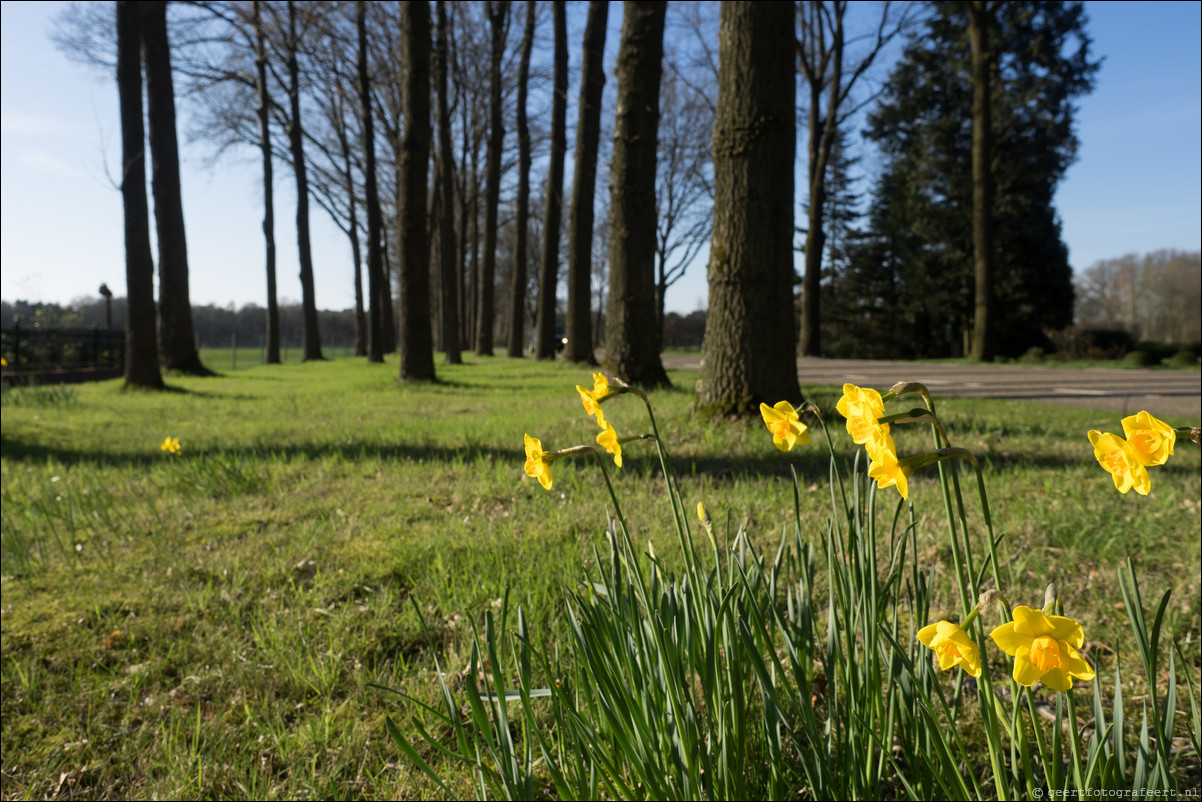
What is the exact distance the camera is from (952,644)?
66 centimetres

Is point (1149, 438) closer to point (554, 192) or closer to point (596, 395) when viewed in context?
point (596, 395)

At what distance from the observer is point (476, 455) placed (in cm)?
444

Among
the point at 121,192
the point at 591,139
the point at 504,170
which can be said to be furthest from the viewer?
the point at 504,170

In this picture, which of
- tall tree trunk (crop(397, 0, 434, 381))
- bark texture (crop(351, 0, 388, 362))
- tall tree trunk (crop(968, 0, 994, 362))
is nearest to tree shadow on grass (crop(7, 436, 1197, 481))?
tall tree trunk (crop(397, 0, 434, 381))

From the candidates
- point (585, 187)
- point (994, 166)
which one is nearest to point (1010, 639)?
point (585, 187)

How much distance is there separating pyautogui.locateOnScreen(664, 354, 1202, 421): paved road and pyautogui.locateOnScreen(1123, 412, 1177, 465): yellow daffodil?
23.7 ft

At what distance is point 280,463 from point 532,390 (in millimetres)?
4295

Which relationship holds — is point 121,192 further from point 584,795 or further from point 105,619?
point 584,795

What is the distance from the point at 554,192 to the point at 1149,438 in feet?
50.3

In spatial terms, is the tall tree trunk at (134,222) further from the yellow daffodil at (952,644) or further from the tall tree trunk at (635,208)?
the yellow daffodil at (952,644)

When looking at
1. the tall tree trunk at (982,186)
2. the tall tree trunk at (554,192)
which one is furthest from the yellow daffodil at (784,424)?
the tall tree trunk at (982,186)

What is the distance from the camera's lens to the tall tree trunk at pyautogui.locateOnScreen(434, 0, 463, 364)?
15828 mm

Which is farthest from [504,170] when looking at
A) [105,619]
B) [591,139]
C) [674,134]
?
[105,619]

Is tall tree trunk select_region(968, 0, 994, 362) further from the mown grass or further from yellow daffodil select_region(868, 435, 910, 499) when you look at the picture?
yellow daffodil select_region(868, 435, 910, 499)
